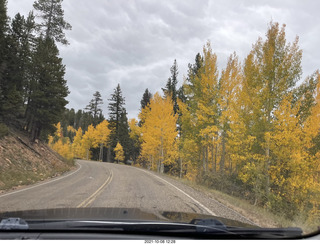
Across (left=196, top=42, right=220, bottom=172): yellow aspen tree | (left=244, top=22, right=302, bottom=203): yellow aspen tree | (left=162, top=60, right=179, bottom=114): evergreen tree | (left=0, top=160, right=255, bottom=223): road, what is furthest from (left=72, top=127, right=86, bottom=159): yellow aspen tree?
(left=244, top=22, right=302, bottom=203): yellow aspen tree

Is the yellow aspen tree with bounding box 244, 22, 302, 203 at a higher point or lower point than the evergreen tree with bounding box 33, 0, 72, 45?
lower

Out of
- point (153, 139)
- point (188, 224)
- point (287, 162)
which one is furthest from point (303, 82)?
point (153, 139)

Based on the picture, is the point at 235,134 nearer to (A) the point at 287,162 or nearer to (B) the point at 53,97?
(A) the point at 287,162

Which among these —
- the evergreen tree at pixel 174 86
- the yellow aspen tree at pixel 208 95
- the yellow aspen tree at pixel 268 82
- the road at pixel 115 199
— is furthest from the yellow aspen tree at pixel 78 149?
the yellow aspen tree at pixel 268 82

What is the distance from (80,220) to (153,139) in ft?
71.0

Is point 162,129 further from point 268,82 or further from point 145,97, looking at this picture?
point 145,97

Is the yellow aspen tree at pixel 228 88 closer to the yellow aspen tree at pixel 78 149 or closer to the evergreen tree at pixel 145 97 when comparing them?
the evergreen tree at pixel 145 97

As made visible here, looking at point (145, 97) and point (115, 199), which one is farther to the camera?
point (145, 97)

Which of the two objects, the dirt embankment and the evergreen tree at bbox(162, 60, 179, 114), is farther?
the evergreen tree at bbox(162, 60, 179, 114)

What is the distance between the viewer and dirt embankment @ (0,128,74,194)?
12.1m

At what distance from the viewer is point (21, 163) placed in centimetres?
1552

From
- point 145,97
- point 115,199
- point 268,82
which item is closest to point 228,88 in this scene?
point 268,82

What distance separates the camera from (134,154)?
174 ft

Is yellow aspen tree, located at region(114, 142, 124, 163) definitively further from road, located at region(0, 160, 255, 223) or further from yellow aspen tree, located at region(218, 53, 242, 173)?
road, located at region(0, 160, 255, 223)
